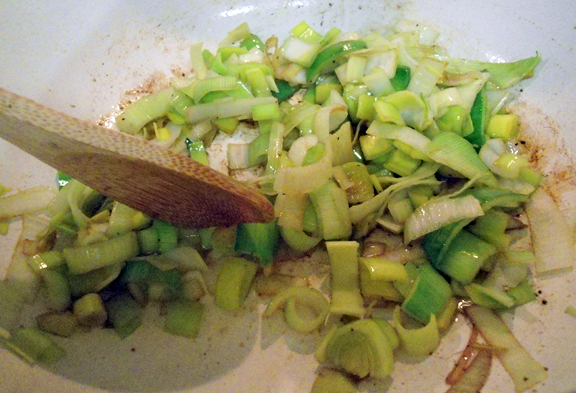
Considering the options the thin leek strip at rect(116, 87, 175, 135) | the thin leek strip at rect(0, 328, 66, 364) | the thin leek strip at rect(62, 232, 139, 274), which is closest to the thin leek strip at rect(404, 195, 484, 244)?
the thin leek strip at rect(62, 232, 139, 274)

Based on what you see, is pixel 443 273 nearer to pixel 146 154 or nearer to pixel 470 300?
pixel 470 300

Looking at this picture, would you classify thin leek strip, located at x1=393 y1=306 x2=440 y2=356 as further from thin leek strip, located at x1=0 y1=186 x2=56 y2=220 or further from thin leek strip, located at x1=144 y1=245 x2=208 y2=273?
thin leek strip, located at x1=0 y1=186 x2=56 y2=220

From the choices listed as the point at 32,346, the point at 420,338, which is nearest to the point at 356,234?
the point at 420,338

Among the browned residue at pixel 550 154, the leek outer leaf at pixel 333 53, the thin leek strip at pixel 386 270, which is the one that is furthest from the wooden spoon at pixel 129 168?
the browned residue at pixel 550 154

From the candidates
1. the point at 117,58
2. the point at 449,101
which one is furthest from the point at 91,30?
the point at 449,101

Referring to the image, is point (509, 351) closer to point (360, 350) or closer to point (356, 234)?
point (360, 350)

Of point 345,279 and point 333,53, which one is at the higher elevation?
point 333,53

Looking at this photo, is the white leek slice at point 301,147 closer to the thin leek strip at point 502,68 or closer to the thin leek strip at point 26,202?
the thin leek strip at point 502,68
